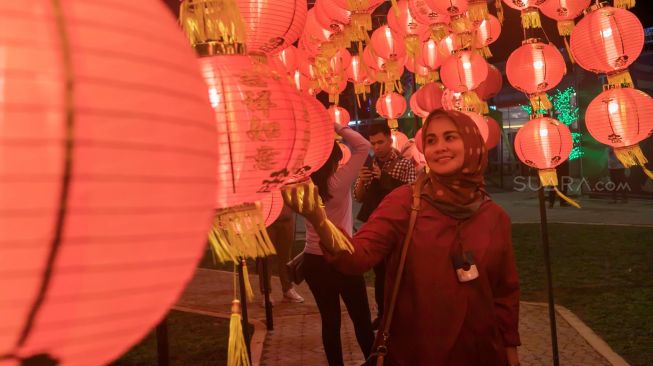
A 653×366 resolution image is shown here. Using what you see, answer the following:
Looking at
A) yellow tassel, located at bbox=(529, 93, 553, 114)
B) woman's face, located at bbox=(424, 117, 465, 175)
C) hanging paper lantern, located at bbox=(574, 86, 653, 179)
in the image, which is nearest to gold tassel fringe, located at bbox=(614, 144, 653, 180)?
hanging paper lantern, located at bbox=(574, 86, 653, 179)

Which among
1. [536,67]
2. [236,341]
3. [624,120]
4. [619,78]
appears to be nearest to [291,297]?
[536,67]

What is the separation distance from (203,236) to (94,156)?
0.87 ft

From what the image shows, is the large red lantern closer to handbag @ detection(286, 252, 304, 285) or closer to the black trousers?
the black trousers

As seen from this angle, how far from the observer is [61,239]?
755 millimetres

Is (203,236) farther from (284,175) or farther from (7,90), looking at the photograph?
(284,175)

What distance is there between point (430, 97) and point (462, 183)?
4332mm

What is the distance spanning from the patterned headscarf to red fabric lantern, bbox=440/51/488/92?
2920mm

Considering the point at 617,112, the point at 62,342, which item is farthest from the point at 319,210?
the point at 617,112

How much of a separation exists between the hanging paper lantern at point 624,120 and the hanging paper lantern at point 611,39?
13cm

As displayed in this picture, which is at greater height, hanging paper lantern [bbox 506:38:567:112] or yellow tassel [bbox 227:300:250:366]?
hanging paper lantern [bbox 506:38:567:112]

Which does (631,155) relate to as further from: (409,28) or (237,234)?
(237,234)

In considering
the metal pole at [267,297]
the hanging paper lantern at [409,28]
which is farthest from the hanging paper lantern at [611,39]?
the metal pole at [267,297]

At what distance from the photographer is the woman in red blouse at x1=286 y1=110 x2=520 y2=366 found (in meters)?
2.20

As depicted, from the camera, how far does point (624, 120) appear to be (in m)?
4.30
